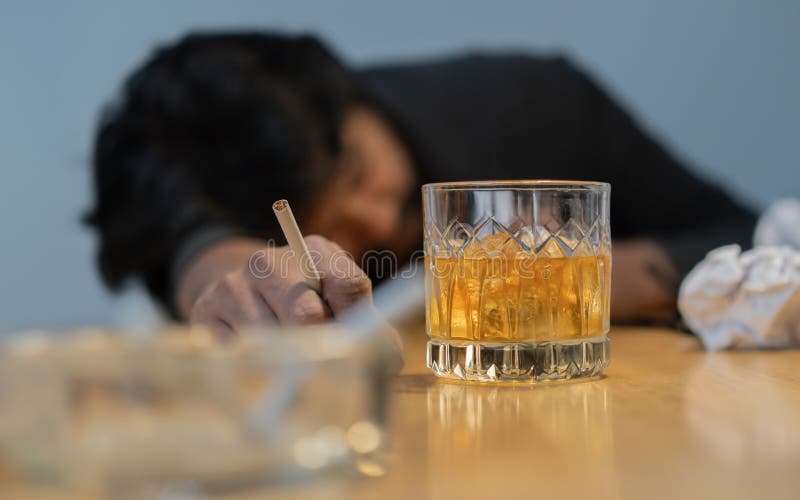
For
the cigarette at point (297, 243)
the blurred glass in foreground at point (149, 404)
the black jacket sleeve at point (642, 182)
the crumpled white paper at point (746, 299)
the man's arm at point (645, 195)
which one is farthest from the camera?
the black jacket sleeve at point (642, 182)

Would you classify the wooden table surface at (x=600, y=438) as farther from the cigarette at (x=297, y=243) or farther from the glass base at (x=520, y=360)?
the cigarette at (x=297, y=243)

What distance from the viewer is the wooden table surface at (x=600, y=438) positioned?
0.40 meters

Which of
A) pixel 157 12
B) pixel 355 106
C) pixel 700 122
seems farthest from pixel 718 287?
pixel 157 12

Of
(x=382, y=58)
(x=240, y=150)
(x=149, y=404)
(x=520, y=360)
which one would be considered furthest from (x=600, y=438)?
(x=382, y=58)

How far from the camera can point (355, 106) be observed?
6.61ft

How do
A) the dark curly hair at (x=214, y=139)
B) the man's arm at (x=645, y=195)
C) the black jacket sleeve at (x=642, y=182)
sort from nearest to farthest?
1. the man's arm at (x=645, y=195)
2. the dark curly hair at (x=214, y=139)
3. the black jacket sleeve at (x=642, y=182)

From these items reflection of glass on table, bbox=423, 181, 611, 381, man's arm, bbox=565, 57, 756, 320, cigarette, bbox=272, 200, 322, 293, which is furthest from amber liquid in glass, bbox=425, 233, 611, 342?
man's arm, bbox=565, 57, 756, 320

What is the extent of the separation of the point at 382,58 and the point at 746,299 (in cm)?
184

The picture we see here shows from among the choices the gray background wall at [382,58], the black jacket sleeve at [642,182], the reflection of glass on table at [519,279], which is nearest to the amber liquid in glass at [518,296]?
the reflection of glass on table at [519,279]

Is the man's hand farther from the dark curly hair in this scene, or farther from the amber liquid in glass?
the dark curly hair

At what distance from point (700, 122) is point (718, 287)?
1.90 meters

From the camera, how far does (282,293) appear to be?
0.70 m

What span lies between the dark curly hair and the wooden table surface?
105 cm

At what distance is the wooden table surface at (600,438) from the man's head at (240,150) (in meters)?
1.06
